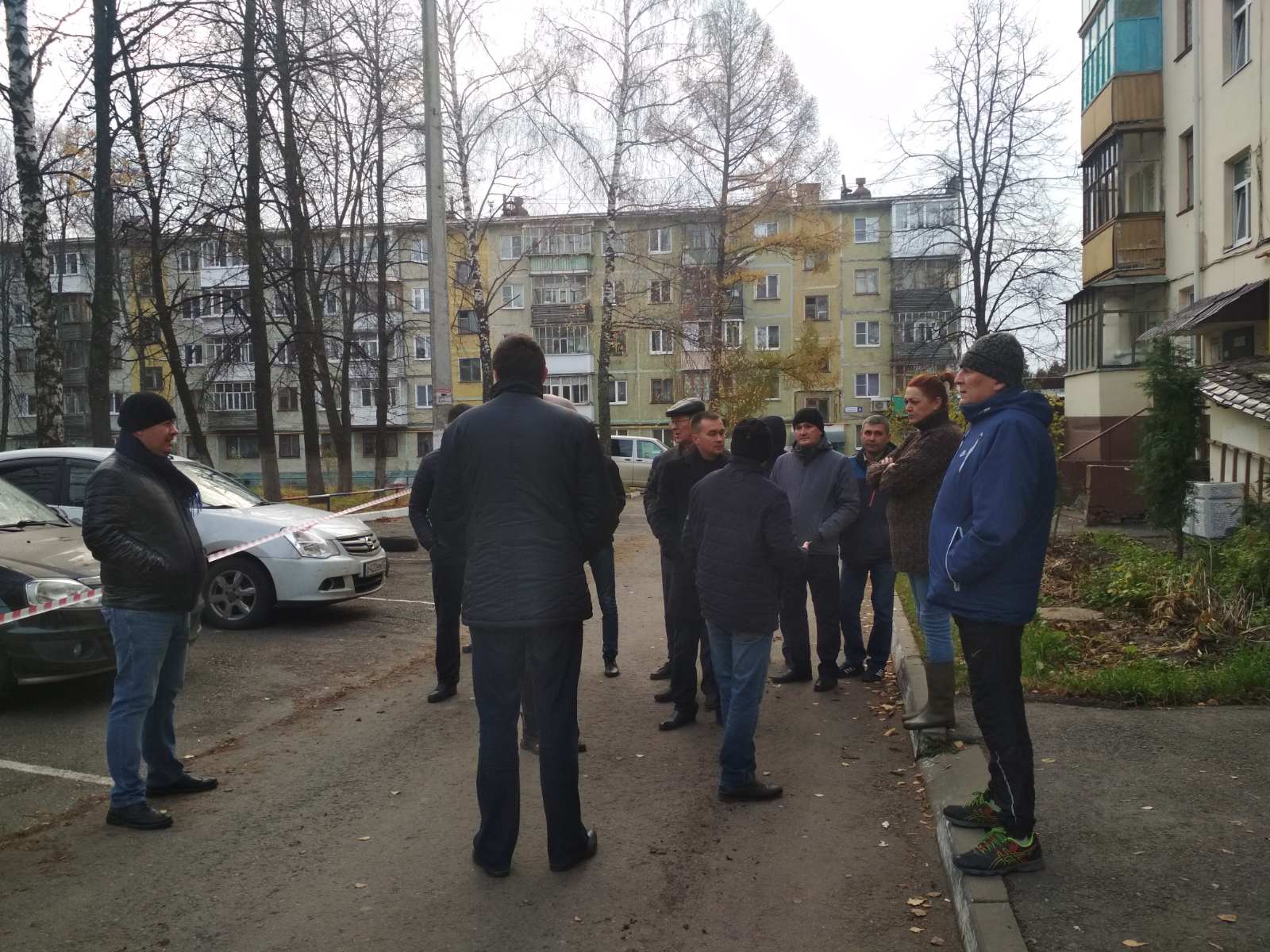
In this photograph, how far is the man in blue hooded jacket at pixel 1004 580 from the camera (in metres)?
3.97

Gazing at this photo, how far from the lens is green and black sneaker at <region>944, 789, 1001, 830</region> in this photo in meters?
4.34

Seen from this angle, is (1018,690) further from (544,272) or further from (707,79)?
(544,272)

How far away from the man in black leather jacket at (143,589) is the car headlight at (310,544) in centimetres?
456

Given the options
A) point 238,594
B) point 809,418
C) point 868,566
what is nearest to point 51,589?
point 238,594

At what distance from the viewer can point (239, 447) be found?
6328cm

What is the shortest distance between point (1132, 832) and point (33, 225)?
604 inches

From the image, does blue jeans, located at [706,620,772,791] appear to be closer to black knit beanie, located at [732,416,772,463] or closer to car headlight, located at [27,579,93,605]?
black knit beanie, located at [732,416,772,463]

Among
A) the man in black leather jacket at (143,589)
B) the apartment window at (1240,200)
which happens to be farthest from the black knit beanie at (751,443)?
the apartment window at (1240,200)

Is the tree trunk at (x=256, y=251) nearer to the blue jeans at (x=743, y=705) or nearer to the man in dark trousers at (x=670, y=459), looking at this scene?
the man in dark trousers at (x=670, y=459)

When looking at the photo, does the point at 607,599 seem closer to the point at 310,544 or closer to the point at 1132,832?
the point at 310,544

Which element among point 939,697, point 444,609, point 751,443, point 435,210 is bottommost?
point 939,697

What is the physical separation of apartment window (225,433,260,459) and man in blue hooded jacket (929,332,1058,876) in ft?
209

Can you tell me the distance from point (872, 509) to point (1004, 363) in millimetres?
3500

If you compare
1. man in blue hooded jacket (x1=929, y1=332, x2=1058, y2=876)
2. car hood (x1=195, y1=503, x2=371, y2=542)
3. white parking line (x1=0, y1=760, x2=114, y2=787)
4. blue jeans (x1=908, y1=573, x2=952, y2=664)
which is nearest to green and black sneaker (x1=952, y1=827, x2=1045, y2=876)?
man in blue hooded jacket (x1=929, y1=332, x2=1058, y2=876)
